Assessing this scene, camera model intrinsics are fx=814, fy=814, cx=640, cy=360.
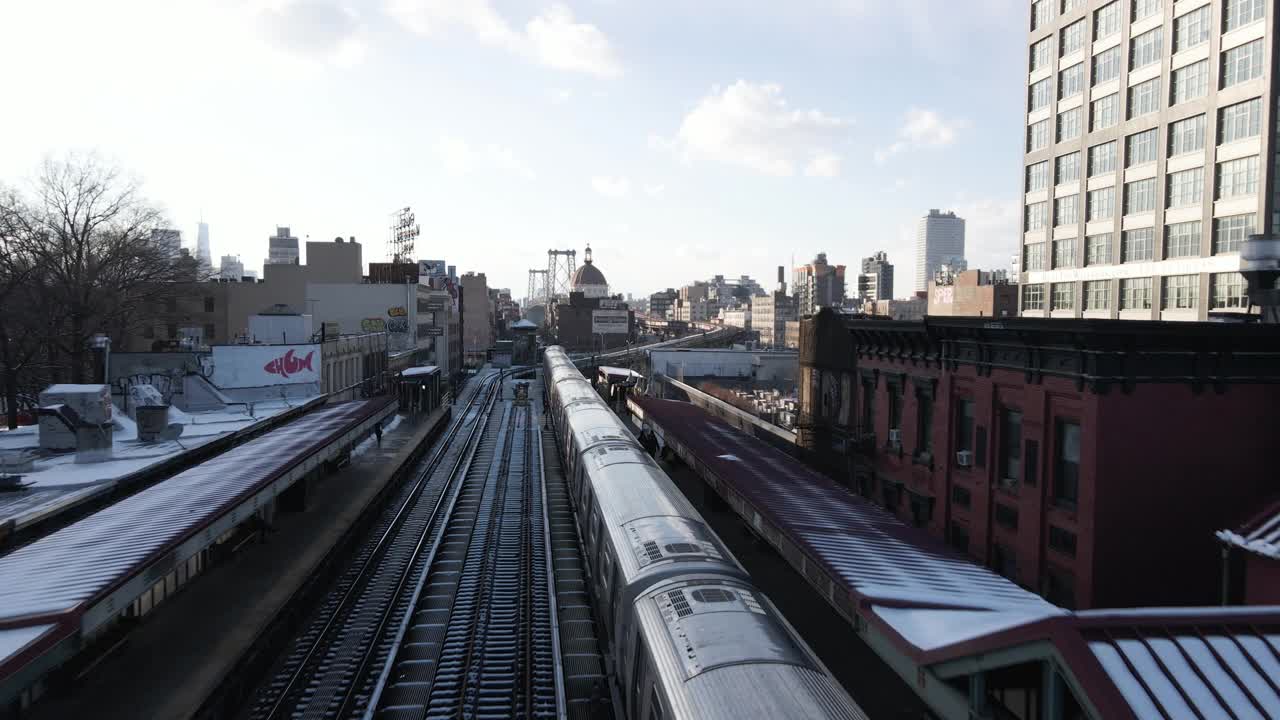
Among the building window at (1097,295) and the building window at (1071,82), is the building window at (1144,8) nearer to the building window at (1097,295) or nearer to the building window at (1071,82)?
the building window at (1071,82)

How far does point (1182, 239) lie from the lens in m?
31.0

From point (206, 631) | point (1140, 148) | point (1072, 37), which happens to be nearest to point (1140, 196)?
point (1140, 148)

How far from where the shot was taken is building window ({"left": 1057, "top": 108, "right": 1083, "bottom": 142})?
36.6 metres

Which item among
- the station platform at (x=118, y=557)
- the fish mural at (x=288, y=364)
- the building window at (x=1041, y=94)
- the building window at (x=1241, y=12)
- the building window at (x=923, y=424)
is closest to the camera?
the station platform at (x=118, y=557)

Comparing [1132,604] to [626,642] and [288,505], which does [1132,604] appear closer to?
→ [626,642]

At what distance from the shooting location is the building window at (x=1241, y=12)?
2728 cm

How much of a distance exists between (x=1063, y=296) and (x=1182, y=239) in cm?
782

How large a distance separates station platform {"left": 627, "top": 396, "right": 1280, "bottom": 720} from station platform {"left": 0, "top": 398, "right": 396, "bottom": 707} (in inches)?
397

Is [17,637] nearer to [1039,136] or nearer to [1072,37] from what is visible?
[1072,37]

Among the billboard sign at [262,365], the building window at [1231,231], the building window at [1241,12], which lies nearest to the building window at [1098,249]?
the building window at [1231,231]

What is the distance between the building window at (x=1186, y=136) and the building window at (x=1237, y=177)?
4.27 feet

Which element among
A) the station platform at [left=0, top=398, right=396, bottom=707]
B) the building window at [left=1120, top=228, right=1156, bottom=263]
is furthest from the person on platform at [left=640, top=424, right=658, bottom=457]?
the building window at [left=1120, top=228, right=1156, bottom=263]

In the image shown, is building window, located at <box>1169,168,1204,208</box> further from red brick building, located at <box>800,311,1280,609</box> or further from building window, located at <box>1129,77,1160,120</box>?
red brick building, located at <box>800,311,1280,609</box>

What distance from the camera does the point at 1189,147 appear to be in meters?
30.4
